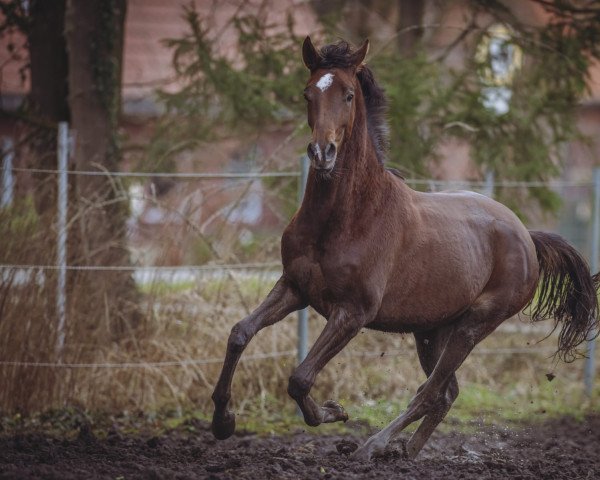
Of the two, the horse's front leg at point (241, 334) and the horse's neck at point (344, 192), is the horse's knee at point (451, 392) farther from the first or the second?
the horse's neck at point (344, 192)

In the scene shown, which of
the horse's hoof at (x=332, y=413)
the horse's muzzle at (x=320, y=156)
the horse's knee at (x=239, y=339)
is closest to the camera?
the horse's muzzle at (x=320, y=156)

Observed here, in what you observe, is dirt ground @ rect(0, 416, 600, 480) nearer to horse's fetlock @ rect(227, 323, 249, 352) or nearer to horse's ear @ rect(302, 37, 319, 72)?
horse's fetlock @ rect(227, 323, 249, 352)

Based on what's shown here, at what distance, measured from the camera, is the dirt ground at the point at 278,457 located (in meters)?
5.09

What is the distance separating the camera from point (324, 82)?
5.02 metres

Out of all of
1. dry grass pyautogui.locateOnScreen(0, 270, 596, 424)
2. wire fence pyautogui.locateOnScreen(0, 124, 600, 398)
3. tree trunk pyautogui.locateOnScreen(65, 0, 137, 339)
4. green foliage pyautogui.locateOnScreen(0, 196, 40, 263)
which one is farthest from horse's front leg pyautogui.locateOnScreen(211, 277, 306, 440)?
green foliage pyautogui.locateOnScreen(0, 196, 40, 263)

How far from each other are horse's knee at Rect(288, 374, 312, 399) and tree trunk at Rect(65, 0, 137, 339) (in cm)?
280

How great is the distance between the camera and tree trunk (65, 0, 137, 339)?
7.66 m

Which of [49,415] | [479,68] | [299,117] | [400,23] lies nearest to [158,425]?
[49,415]

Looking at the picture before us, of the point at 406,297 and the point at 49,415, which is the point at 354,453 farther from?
the point at 49,415

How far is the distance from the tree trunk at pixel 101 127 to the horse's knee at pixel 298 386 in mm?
2800

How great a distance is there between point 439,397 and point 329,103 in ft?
7.44

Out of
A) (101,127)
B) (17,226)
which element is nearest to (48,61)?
(101,127)

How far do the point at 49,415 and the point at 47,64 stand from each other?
3886mm

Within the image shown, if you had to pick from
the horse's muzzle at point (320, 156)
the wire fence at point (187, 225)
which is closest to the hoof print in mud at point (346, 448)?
the wire fence at point (187, 225)
